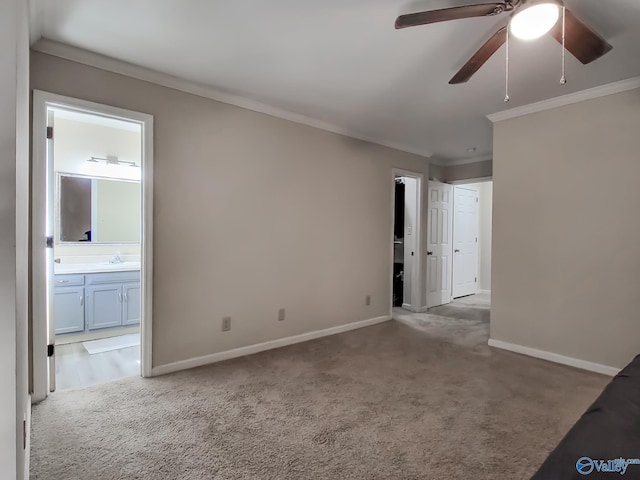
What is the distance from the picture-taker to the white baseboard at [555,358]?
2.87 m

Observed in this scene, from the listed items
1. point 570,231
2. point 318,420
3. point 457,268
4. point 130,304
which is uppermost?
point 570,231

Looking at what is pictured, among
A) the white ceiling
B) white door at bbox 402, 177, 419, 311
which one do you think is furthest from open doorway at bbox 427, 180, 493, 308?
the white ceiling

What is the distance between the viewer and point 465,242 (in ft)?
20.8

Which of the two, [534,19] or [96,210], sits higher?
[534,19]

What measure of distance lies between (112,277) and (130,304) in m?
0.39

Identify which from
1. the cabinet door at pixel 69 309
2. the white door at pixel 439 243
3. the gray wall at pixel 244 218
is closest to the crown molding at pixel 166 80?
the gray wall at pixel 244 218

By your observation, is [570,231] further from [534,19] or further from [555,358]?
[534,19]

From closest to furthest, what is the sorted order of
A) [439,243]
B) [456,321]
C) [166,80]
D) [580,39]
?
[580,39]
[166,80]
[456,321]
[439,243]

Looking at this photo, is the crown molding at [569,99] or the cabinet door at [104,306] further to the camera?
the cabinet door at [104,306]

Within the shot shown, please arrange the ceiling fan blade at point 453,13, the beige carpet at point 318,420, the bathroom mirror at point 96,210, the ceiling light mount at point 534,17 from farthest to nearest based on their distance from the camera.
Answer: the bathroom mirror at point 96,210 → the beige carpet at point 318,420 → the ceiling fan blade at point 453,13 → the ceiling light mount at point 534,17

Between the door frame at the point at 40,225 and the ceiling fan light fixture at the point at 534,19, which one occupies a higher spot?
the ceiling fan light fixture at the point at 534,19

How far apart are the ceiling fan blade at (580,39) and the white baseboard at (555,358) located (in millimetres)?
2449

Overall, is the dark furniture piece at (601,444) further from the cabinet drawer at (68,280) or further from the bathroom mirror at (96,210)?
the bathroom mirror at (96,210)

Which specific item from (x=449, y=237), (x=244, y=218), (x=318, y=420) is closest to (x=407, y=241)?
(x=449, y=237)
